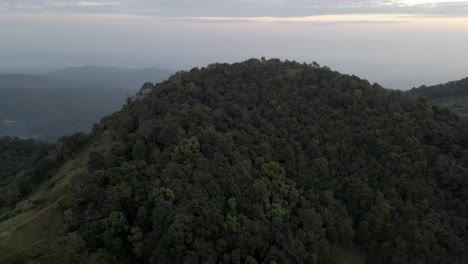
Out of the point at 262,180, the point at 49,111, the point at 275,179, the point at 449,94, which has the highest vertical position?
the point at 262,180

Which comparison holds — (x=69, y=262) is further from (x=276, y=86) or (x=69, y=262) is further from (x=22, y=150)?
(x=22, y=150)

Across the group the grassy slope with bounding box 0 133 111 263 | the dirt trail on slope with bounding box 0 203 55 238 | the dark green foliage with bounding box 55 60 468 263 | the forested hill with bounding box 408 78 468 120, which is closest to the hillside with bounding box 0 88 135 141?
the forested hill with bounding box 408 78 468 120

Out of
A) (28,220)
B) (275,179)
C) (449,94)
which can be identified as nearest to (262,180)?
(275,179)

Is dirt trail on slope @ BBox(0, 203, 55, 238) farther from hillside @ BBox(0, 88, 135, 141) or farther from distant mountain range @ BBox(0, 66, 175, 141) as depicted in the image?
hillside @ BBox(0, 88, 135, 141)

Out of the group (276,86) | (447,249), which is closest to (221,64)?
(276,86)

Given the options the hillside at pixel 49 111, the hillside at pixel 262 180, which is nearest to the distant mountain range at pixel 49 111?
the hillside at pixel 49 111

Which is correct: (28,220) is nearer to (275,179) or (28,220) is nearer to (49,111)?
(275,179)
